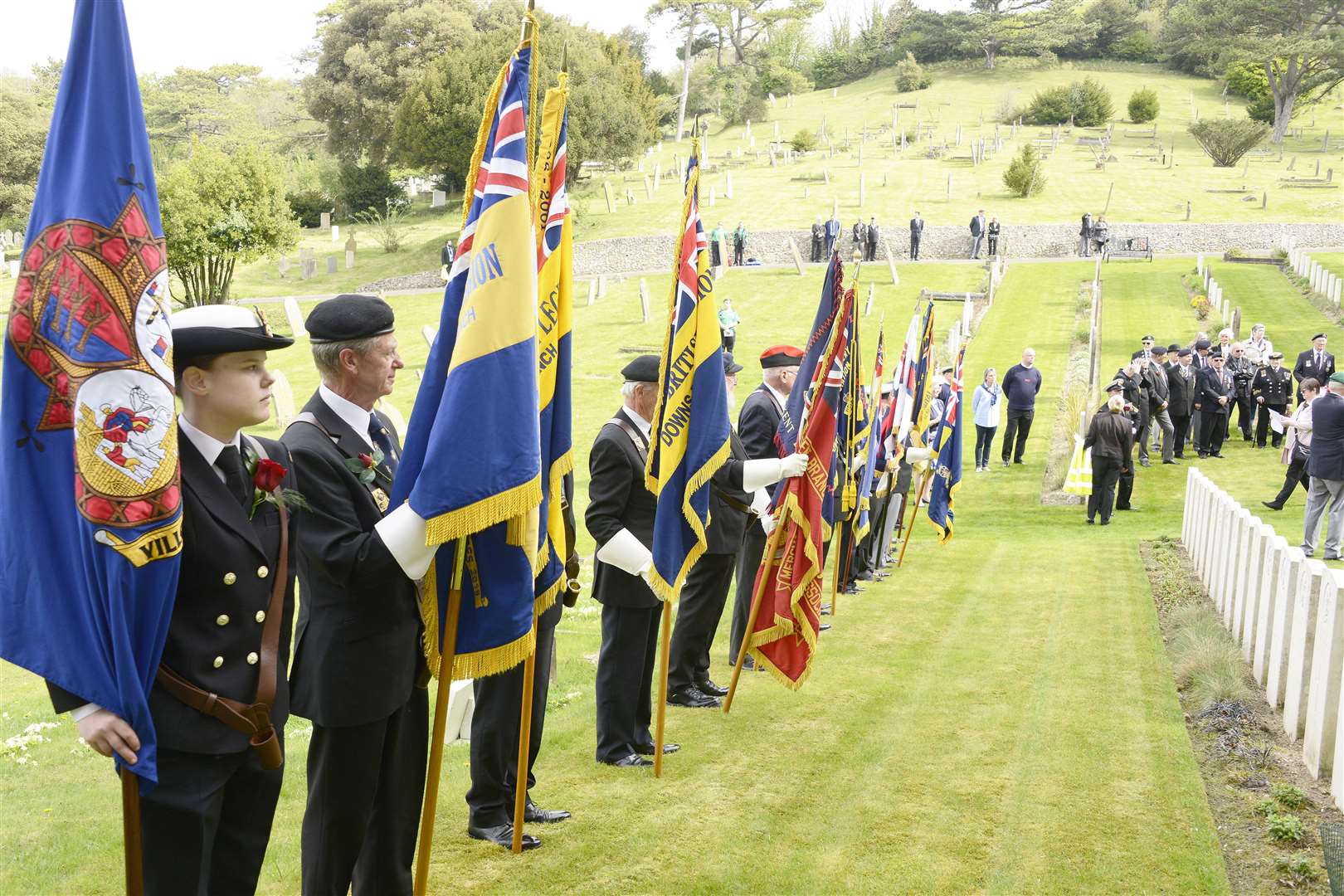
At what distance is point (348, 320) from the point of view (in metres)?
3.93

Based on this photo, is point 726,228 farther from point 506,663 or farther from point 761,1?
point 761,1

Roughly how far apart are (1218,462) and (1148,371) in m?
2.43

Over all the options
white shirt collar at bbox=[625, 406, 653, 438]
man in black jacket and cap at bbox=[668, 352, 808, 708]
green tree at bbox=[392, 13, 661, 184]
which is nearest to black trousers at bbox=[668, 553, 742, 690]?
man in black jacket and cap at bbox=[668, 352, 808, 708]

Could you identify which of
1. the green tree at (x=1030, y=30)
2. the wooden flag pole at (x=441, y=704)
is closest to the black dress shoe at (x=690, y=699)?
the wooden flag pole at (x=441, y=704)

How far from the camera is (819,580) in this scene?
307 inches

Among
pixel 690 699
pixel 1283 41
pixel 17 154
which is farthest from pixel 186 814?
pixel 1283 41

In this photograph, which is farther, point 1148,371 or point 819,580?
point 1148,371

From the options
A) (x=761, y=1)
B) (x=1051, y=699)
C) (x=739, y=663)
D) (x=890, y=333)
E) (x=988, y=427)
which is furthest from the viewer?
(x=761, y=1)

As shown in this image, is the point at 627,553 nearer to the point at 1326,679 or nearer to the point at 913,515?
the point at 1326,679

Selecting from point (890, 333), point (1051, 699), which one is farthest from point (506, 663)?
point (890, 333)

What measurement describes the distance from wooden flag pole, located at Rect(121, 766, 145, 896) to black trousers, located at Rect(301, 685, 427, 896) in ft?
3.31

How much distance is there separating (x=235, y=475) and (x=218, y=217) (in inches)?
Result: 1274

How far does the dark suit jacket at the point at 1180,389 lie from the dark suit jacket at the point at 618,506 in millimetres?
17956

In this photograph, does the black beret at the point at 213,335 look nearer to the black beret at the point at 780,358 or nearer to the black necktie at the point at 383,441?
the black necktie at the point at 383,441
